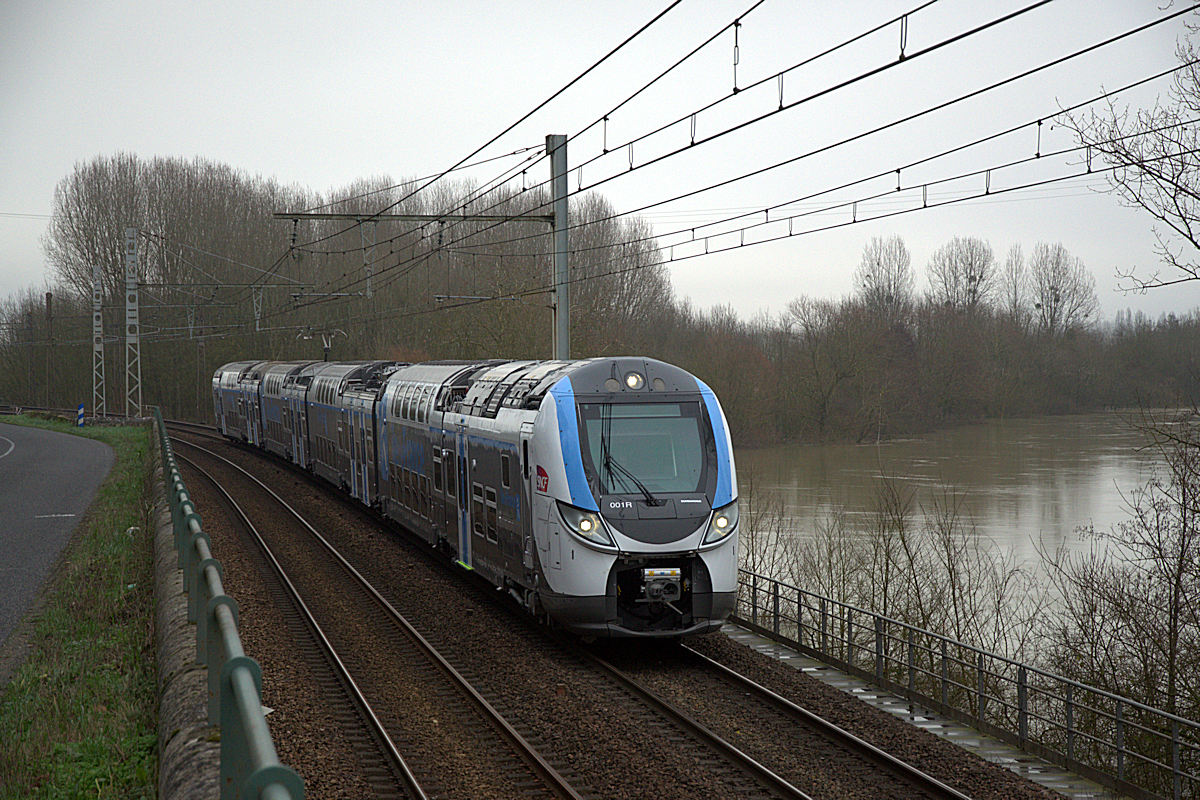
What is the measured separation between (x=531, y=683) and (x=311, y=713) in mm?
2427

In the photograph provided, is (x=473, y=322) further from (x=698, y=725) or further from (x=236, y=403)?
(x=698, y=725)

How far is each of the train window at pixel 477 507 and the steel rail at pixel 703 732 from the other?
3030mm

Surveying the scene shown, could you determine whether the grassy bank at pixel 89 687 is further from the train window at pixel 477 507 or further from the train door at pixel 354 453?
the train door at pixel 354 453

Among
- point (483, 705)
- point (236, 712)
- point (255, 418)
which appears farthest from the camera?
point (255, 418)

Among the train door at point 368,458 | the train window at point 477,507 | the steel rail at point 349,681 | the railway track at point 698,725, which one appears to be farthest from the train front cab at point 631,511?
the train door at point 368,458

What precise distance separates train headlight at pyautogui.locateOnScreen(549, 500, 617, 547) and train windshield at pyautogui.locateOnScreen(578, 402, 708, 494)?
14.1 inches

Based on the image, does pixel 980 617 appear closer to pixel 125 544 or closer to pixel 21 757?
pixel 125 544

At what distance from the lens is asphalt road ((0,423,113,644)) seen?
16.2 metres

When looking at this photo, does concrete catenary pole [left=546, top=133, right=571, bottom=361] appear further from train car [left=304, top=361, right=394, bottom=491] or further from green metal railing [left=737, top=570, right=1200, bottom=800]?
train car [left=304, top=361, right=394, bottom=491]

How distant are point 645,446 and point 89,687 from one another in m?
6.44

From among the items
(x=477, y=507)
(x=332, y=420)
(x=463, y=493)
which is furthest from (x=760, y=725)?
(x=332, y=420)

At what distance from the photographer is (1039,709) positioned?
18000 mm

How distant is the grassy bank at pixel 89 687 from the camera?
8.01m

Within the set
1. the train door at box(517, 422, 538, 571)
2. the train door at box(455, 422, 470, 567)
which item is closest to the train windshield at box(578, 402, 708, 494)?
the train door at box(517, 422, 538, 571)
